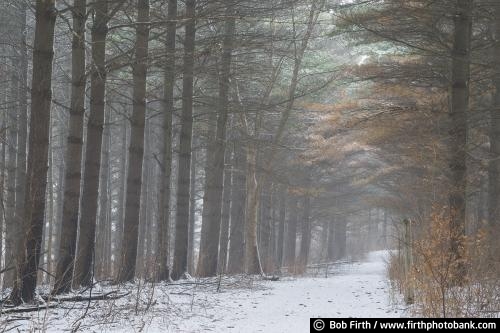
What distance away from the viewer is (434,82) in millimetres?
11414

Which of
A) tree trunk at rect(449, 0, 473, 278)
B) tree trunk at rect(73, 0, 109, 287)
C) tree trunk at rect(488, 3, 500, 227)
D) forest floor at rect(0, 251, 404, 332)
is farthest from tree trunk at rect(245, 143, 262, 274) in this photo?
tree trunk at rect(73, 0, 109, 287)

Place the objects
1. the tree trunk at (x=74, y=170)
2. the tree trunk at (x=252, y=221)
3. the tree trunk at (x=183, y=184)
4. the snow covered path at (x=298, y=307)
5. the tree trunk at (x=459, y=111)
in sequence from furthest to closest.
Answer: the tree trunk at (x=252, y=221), the tree trunk at (x=183, y=184), the tree trunk at (x=459, y=111), the tree trunk at (x=74, y=170), the snow covered path at (x=298, y=307)

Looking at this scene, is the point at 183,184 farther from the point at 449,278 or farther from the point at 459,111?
the point at 449,278

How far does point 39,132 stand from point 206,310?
3.30 metres

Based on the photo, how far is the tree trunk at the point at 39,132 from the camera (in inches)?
241

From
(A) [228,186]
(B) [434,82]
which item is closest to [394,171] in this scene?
(A) [228,186]

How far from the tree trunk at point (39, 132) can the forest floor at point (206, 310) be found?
50 cm

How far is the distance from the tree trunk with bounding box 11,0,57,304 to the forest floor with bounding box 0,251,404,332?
50 centimetres

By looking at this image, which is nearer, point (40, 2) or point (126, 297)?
point (40, 2)

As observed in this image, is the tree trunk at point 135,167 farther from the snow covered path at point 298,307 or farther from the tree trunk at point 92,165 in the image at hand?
the snow covered path at point 298,307

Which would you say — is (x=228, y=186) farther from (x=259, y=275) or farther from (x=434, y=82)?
(x=434, y=82)

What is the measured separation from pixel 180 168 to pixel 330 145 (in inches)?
280

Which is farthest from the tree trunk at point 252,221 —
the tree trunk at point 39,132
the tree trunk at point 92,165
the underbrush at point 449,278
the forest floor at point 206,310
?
the tree trunk at point 39,132

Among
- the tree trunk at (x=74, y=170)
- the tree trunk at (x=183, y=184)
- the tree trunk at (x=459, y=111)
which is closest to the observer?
the tree trunk at (x=74, y=170)
